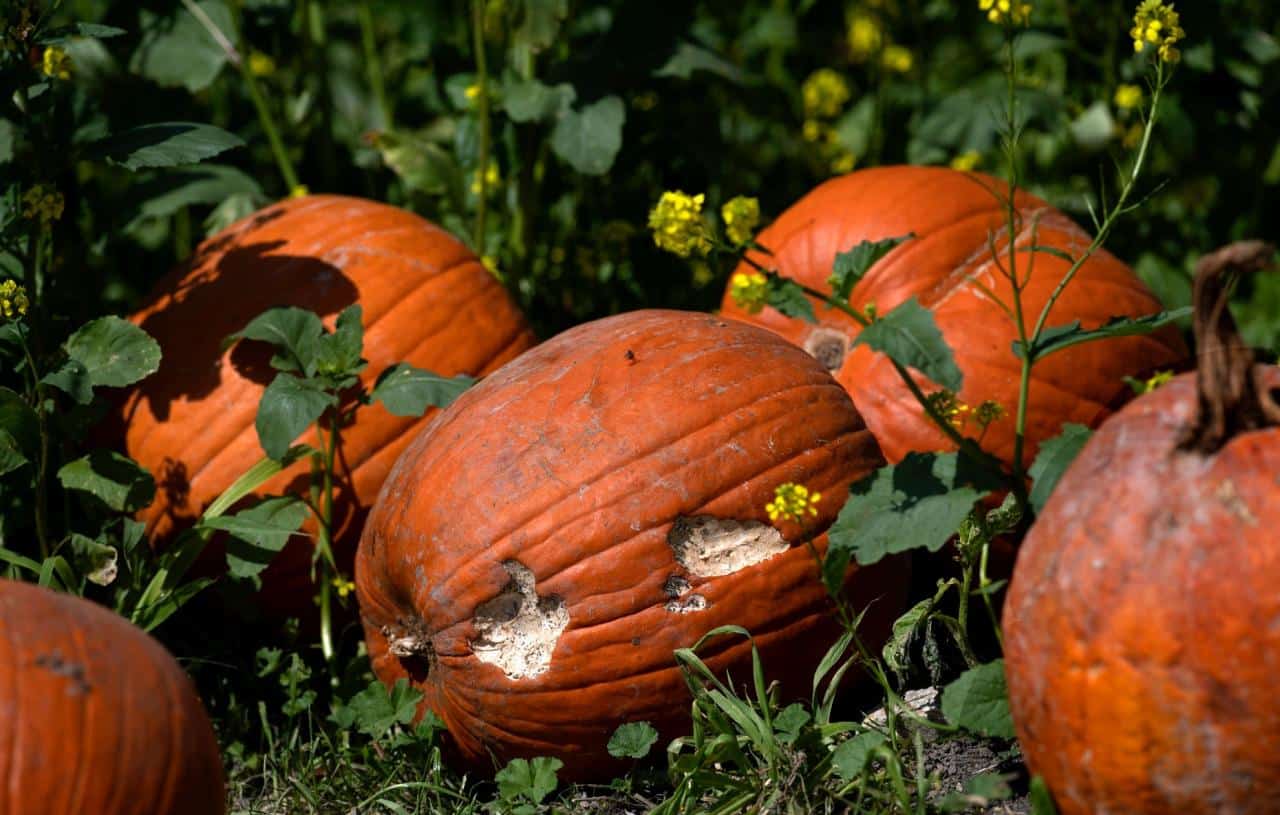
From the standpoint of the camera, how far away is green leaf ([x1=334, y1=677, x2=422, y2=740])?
8.50 ft

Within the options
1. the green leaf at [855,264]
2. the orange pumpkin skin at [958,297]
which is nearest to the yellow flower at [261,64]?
the orange pumpkin skin at [958,297]

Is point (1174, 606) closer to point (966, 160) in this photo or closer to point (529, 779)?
point (529, 779)

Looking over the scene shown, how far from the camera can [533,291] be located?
3971mm

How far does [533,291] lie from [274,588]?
4.27ft

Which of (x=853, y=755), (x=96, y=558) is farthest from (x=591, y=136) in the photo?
(x=853, y=755)

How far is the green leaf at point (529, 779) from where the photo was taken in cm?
238

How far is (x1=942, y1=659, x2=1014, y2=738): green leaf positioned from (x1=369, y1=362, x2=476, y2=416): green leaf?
3.76 ft

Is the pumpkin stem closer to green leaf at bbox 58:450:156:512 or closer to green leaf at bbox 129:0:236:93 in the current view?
green leaf at bbox 58:450:156:512

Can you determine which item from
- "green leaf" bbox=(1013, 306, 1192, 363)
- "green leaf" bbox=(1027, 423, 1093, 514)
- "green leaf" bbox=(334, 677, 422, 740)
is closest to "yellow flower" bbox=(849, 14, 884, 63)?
"green leaf" bbox=(1013, 306, 1192, 363)

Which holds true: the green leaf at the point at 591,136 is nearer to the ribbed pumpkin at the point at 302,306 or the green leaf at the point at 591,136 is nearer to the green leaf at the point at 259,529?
the ribbed pumpkin at the point at 302,306

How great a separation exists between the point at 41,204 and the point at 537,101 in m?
1.25

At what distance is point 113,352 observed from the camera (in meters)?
2.76

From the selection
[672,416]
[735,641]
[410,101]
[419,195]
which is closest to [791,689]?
[735,641]

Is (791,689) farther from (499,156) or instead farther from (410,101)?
(410,101)
